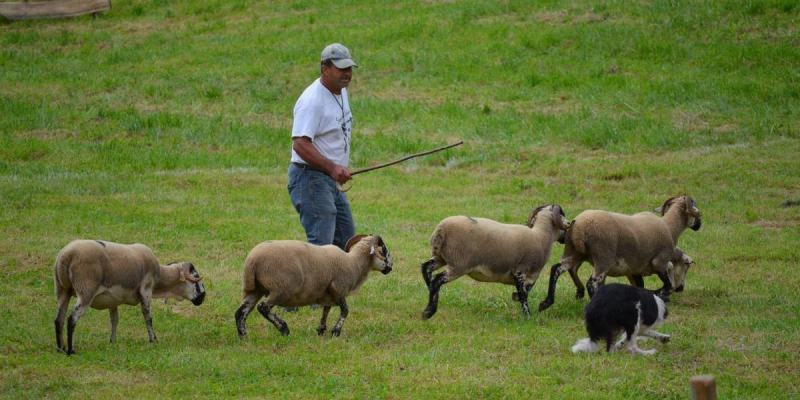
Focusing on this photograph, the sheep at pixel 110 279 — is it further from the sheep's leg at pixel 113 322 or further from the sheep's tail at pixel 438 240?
the sheep's tail at pixel 438 240

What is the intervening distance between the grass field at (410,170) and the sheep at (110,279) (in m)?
0.33

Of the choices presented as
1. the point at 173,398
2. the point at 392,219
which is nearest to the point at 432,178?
the point at 392,219

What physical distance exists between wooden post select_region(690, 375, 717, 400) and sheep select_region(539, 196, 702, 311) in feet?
15.8

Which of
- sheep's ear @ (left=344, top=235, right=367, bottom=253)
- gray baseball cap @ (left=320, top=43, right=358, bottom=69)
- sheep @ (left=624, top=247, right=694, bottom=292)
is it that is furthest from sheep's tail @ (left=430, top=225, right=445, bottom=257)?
sheep @ (left=624, top=247, right=694, bottom=292)

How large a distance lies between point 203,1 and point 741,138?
1566cm

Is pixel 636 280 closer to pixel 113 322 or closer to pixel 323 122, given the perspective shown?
pixel 323 122

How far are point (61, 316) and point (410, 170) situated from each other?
971cm

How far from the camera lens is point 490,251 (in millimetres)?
10406

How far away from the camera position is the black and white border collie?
356 inches

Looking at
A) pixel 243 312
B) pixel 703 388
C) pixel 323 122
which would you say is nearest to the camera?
pixel 703 388

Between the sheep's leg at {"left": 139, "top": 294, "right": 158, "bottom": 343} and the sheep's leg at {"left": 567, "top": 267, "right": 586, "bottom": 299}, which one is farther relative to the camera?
the sheep's leg at {"left": 567, "top": 267, "right": 586, "bottom": 299}

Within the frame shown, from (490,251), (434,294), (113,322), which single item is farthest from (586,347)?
(113,322)

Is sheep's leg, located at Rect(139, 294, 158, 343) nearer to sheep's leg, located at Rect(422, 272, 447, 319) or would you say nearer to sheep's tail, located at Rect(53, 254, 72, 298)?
sheep's tail, located at Rect(53, 254, 72, 298)

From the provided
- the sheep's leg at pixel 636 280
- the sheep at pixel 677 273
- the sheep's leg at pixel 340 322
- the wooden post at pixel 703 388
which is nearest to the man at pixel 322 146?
the sheep's leg at pixel 340 322
